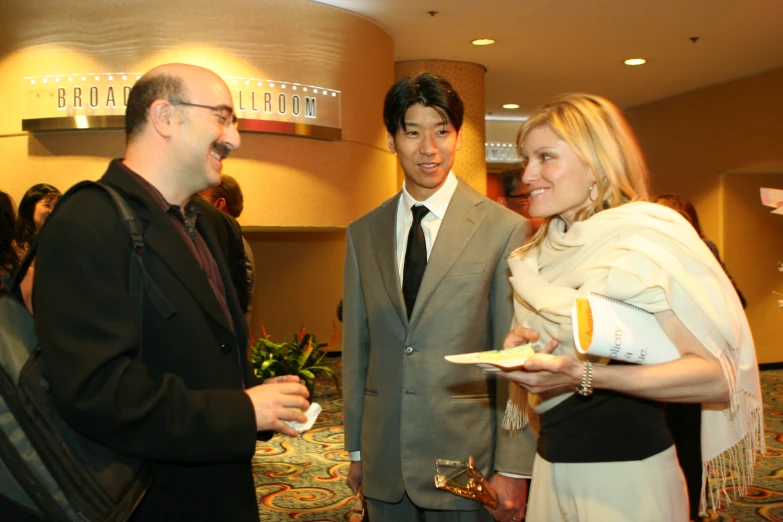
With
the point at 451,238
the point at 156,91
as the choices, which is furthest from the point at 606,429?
the point at 156,91

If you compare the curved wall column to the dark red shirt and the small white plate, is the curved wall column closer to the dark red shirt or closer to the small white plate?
the dark red shirt

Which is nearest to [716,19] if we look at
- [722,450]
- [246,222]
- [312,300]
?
[246,222]

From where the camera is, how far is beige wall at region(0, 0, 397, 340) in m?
5.83

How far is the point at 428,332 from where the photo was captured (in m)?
2.22

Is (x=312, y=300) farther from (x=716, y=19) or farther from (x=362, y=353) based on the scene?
(x=362, y=353)

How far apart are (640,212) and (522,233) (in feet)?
2.14

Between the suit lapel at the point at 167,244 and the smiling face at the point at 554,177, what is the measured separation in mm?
850

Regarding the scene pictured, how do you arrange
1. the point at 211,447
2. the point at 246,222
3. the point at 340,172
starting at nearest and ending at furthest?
the point at 211,447
the point at 246,222
the point at 340,172

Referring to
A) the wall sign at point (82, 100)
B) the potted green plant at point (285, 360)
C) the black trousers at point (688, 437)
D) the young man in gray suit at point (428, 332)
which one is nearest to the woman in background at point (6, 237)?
the young man in gray suit at point (428, 332)

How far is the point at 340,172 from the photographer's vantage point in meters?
6.79

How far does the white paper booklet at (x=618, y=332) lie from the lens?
1507 millimetres

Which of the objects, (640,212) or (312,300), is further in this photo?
(312,300)

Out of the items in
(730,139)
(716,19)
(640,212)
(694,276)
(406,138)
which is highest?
(716,19)

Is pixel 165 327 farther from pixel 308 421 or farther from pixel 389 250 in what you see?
pixel 389 250
